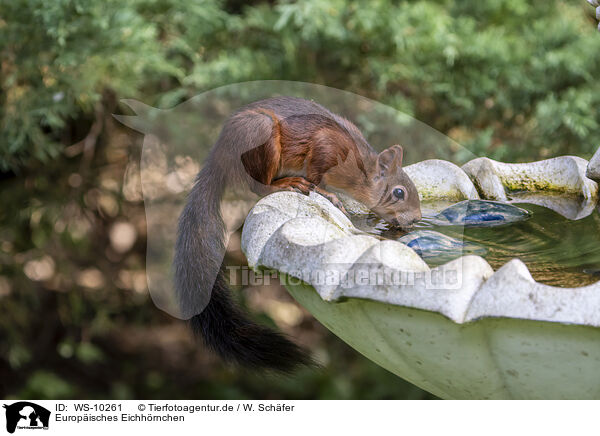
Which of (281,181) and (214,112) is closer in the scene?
(281,181)

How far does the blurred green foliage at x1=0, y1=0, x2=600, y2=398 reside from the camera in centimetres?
208

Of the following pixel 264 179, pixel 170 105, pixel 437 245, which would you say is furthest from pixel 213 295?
pixel 170 105

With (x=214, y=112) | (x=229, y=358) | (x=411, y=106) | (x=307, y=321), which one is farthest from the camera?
(x=307, y=321)

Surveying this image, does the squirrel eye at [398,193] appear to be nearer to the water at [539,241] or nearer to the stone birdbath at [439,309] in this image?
the water at [539,241]

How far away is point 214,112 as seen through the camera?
1.98 meters

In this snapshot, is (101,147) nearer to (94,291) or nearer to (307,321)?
(94,291)

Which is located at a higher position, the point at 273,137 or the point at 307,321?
the point at 273,137

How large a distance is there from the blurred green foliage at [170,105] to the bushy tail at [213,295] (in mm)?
963

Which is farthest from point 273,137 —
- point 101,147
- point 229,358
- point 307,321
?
point 307,321

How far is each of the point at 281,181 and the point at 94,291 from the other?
52.2 inches
